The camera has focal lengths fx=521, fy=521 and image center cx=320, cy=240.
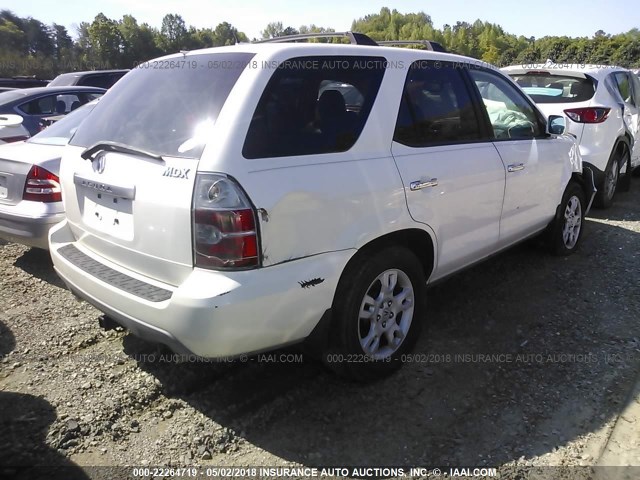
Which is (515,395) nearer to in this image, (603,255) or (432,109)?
(432,109)

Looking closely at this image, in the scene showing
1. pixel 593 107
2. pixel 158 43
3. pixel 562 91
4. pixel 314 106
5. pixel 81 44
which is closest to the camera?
pixel 314 106

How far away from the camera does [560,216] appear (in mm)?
4695

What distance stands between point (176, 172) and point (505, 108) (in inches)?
112

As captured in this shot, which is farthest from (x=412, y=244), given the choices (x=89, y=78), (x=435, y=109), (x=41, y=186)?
(x=89, y=78)

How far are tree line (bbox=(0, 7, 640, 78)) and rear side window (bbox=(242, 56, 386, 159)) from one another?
31982mm

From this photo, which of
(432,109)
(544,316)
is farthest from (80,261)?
(544,316)

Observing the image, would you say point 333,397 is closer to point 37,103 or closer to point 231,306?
point 231,306

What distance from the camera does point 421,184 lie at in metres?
2.97

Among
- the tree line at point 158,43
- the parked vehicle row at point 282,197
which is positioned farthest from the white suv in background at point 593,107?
the tree line at point 158,43

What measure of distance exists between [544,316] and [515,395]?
1.12 metres

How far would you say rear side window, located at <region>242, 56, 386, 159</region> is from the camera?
94.7 inches

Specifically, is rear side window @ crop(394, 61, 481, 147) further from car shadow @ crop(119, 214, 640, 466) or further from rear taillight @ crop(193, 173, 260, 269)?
car shadow @ crop(119, 214, 640, 466)

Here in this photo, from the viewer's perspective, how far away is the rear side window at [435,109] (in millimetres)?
3006

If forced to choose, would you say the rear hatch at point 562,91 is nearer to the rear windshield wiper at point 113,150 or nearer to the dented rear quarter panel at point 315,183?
the dented rear quarter panel at point 315,183
